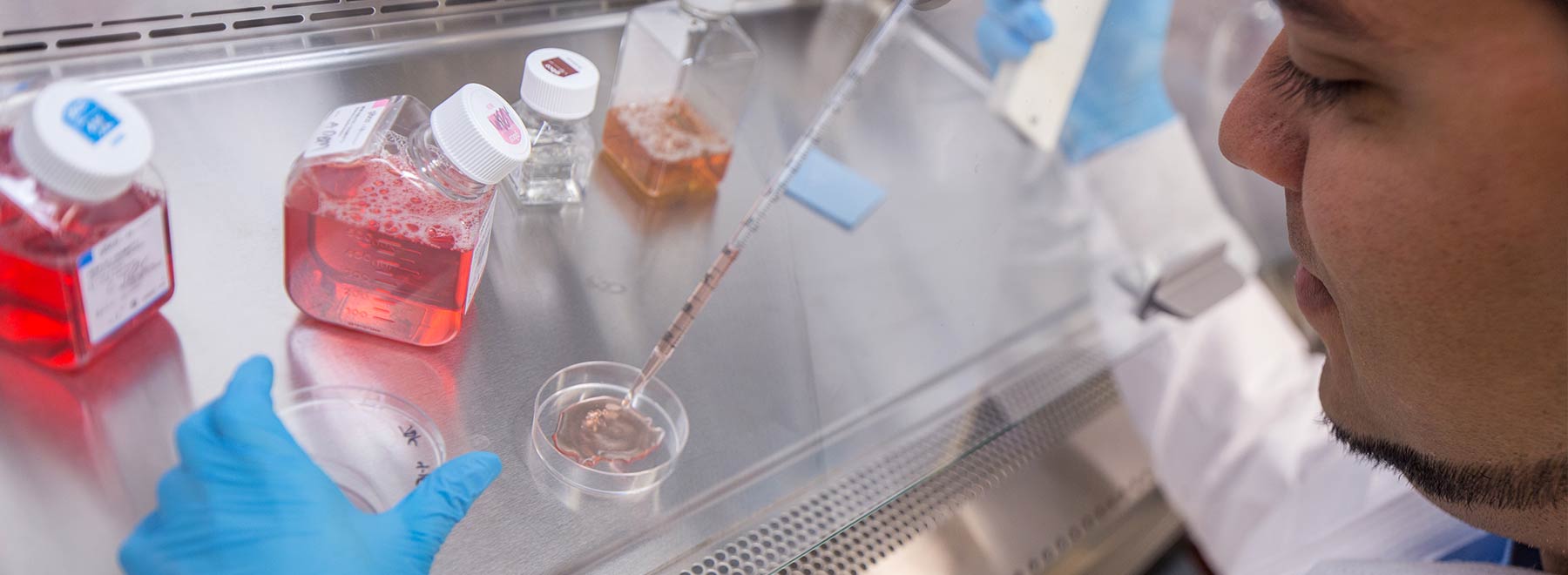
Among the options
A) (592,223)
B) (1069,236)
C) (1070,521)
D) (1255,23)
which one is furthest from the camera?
(1255,23)

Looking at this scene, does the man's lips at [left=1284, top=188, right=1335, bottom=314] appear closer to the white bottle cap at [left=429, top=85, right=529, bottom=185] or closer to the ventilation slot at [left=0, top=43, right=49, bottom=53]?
the white bottle cap at [left=429, top=85, right=529, bottom=185]

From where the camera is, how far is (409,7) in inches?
44.4

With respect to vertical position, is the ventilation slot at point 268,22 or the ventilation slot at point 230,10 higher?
the ventilation slot at point 230,10

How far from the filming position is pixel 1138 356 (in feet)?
5.00

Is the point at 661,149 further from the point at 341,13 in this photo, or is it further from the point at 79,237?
the point at 79,237

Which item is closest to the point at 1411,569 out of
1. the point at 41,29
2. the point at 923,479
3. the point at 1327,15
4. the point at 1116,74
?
the point at 923,479

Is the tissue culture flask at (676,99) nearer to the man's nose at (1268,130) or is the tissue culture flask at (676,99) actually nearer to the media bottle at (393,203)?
the media bottle at (393,203)

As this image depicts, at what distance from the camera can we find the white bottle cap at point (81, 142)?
58 cm

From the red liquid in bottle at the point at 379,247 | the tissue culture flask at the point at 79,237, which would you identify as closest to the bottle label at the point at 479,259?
the red liquid in bottle at the point at 379,247

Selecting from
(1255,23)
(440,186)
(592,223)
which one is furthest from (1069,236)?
(1255,23)

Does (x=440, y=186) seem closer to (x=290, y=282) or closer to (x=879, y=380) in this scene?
(x=290, y=282)

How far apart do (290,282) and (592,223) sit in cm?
33

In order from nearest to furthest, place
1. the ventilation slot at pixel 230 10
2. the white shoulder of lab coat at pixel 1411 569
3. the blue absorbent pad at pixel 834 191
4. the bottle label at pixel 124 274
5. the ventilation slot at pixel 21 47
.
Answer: the bottle label at pixel 124 274 → the ventilation slot at pixel 21 47 → the ventilation slot at pixel 230 10 → the white shoulder of lab coat at pixel 1411 569 → the blue absorbent pad at pixel 834 191

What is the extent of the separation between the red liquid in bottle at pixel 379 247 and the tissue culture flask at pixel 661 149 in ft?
0.97
